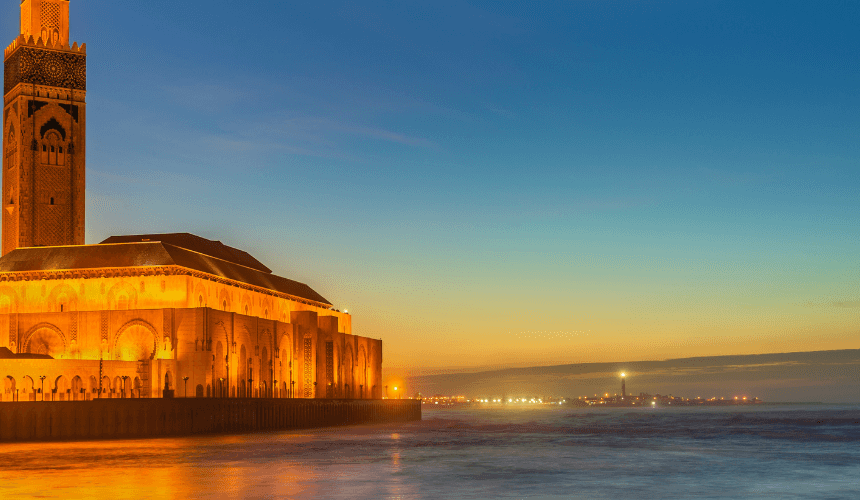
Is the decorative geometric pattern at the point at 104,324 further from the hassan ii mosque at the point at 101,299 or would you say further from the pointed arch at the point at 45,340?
the pointed arch at the point at 45,340

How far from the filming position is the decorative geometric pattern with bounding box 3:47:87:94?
92.6 m

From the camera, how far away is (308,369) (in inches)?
3666

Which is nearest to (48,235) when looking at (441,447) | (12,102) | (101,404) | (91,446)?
(12,102)

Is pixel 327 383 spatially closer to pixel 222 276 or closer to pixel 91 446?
pixel 222 276

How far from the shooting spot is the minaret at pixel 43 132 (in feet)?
303

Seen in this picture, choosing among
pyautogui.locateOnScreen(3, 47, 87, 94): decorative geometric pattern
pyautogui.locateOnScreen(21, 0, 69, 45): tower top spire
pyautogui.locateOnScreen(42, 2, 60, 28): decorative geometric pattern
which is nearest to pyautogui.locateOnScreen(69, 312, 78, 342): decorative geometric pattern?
pyautogui.locateOnScreen(3, 47, 87, 94): decorative geometric pattern

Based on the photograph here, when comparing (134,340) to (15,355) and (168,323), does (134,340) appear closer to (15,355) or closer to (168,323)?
(168,323)

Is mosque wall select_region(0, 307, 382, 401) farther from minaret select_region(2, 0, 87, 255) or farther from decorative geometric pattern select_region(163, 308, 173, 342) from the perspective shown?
minaret select_region(2, 0, 87, 255)

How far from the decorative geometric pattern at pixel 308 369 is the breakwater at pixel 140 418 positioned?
11855 mm

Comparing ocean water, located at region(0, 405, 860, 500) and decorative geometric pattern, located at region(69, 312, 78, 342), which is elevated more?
decorative geometric pattern, located at region(69, 312, 78, 342)

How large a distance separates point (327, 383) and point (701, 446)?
4657 centimetres

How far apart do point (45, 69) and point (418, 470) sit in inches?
2784

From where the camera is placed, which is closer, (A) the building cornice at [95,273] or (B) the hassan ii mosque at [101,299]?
(B) the hassan ii mosque at [101,299]

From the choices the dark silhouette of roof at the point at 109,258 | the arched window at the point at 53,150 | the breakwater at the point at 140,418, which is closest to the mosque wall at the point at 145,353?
the breakwater at the point at 140,418
